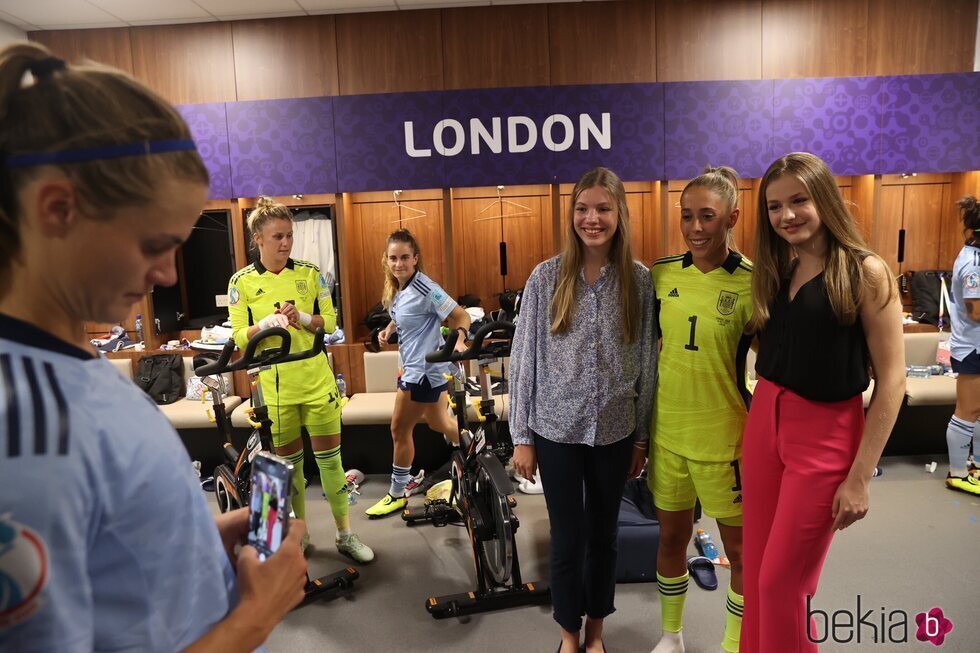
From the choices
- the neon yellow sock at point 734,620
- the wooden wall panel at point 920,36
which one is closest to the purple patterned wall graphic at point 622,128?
the wooden wall panel at point 920,36

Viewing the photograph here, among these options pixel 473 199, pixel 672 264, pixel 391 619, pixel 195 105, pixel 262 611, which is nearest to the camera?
pixel 262 611

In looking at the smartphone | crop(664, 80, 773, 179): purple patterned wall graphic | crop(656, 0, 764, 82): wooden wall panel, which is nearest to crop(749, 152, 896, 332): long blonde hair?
the smartphone

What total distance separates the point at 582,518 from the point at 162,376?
12.3 feet

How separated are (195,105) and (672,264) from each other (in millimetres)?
3982

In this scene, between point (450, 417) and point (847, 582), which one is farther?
point (450, 417)

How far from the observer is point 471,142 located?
4.48 meters

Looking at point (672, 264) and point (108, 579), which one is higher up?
point (672, 264)

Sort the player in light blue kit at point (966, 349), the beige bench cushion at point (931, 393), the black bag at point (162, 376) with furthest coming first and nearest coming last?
1. the black bag at point (162, 376)
2. the beige bench cushion at point (931, 393)
3. the player in light blue kit at point (966, 349)

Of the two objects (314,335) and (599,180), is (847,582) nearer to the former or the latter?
(599,180)

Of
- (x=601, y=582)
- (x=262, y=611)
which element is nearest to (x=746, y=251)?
(x=601, y=582)

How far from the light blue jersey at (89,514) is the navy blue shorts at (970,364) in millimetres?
4359

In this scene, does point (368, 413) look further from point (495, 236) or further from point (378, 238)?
point (495, 236)

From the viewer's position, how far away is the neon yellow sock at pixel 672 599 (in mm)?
2176

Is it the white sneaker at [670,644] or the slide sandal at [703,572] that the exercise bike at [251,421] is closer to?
the white sneaker at [670,644]
